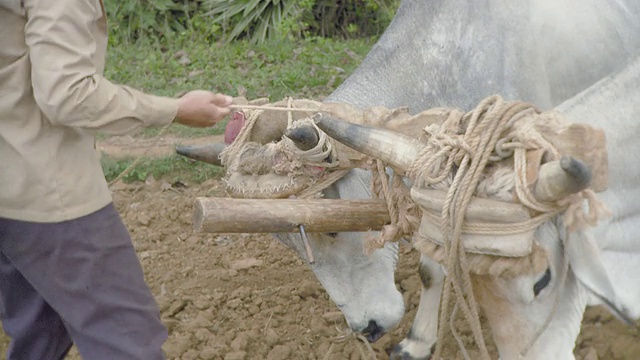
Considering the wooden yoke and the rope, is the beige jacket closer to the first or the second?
the wooden yoke

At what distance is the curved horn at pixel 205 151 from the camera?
3.11 m

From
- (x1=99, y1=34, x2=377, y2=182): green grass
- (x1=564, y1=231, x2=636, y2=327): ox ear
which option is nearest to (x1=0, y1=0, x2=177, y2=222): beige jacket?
(x1=564, y1=231, x2=636, y2=327): ox ear

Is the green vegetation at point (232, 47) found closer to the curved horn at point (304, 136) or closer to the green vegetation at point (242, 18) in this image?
the green vegetation at point (242, 18)

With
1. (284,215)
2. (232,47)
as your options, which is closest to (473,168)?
(284,215)

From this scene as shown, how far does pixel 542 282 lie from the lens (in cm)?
223

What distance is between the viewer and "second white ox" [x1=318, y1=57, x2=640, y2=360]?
220cm

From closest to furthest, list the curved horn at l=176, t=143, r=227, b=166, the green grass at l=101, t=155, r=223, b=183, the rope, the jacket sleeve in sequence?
the rope < the jacket sleeve < the curved horn at l=176, t=143, r=227, b=166 < the green grass at l=101, t=155, r=223, b=183

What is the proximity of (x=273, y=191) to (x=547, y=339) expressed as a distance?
1.03 metres

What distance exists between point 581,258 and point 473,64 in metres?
1.33

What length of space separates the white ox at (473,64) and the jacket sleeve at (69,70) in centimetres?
98

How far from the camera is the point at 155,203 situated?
18.2 ft

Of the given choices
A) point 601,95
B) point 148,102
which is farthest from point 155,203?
point 601,95

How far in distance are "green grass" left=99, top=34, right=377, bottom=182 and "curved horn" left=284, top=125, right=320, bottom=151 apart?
359 cm

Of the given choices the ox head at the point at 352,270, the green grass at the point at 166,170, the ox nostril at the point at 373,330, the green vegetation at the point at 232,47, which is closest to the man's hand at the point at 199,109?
the ox head at the point at 352,270
